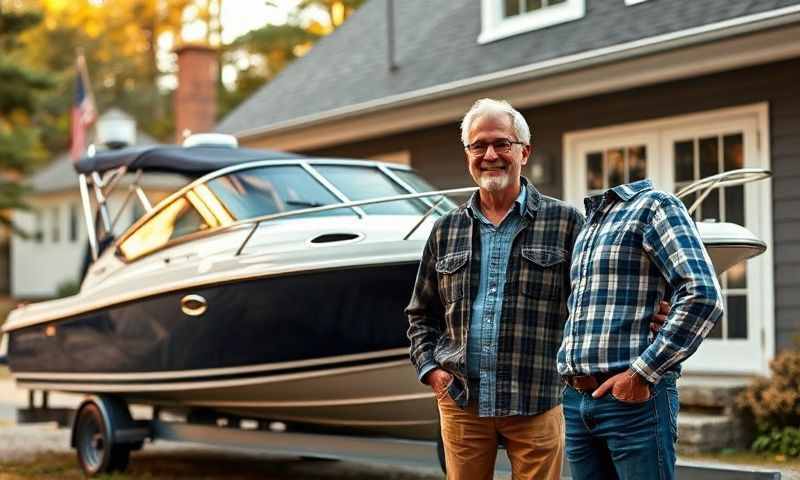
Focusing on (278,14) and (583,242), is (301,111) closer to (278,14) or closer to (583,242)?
(583,242)

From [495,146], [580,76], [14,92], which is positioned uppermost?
[14,92]

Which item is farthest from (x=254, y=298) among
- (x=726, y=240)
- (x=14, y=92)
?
(x=14, y=92)

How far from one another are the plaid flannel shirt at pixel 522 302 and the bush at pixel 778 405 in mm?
4731

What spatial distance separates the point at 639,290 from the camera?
344 centimetres

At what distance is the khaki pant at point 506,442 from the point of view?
156 inches

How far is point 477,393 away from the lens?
3973 millimetres

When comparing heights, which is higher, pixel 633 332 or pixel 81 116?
pixel 81 116

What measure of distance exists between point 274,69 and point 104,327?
1219 inches

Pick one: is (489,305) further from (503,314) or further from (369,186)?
(369,186)

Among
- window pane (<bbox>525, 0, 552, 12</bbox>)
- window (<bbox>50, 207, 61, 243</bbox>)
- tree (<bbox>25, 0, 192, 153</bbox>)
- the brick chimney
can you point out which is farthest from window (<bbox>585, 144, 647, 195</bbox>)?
tree (<bbox>25, 0, 192, 153</bbox>)

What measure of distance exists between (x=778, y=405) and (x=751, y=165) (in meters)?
1.99

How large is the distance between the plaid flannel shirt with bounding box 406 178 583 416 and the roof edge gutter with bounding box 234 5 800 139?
16.0ft

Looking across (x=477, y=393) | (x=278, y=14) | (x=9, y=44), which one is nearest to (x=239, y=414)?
(x=477, y=393)

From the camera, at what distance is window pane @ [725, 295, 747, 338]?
9305mm
